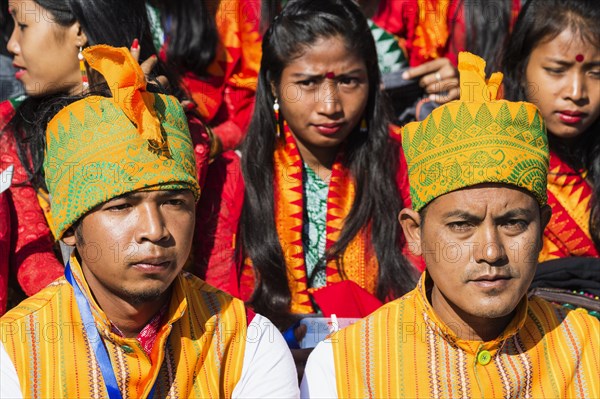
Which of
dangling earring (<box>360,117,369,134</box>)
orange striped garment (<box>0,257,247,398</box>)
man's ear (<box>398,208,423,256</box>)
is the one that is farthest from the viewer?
dangling earring (<box>360,117,369,134</box>)

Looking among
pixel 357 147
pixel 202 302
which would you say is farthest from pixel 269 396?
pixel 357 147

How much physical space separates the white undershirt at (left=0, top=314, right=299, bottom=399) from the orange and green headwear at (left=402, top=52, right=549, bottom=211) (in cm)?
64

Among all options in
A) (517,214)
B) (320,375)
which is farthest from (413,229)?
(320,375)

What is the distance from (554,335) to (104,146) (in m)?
1.52

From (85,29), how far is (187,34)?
73cm

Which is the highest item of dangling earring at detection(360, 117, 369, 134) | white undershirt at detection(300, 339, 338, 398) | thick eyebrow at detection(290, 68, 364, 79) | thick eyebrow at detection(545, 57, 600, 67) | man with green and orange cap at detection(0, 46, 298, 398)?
thick eyebrow at detection(545, 57, 600, 67)

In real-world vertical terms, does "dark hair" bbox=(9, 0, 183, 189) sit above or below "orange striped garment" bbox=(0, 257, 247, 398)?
above

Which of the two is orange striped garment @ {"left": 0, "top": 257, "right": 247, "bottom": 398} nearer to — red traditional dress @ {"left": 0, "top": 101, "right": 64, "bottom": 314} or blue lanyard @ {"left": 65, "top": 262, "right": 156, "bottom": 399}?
blue lanyard @ {"left": 65, "top": 262, "right": 156, "bottom": 399}

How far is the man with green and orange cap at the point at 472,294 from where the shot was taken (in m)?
3.05

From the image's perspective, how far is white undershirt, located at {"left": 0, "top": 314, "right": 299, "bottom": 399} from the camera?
309 centimetres

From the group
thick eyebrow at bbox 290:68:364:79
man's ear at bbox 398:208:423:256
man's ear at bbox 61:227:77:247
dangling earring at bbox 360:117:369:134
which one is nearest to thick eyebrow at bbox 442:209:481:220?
man's ear at bbox 398:208:423:256

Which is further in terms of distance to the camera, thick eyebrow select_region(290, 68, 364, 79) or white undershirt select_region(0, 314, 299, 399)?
thick eyebrow select_region(290, 68, 364, 79)

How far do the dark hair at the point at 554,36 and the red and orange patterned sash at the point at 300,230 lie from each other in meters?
0.91

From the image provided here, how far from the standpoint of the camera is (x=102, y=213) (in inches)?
119
